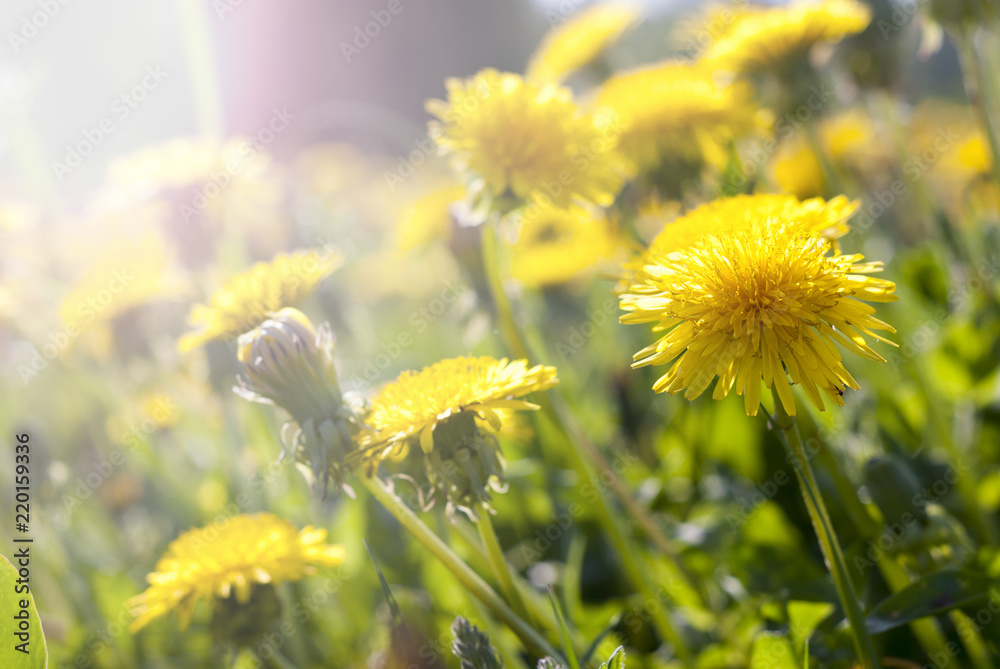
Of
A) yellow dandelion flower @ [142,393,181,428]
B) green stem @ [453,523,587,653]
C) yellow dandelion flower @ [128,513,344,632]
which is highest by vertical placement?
yellow dandelion flower @ [142,393,181,428]

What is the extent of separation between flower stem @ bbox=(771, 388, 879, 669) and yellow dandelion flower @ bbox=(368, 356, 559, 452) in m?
0.23

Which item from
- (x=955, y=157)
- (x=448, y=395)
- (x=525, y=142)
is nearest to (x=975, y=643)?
(x=448, y=395)

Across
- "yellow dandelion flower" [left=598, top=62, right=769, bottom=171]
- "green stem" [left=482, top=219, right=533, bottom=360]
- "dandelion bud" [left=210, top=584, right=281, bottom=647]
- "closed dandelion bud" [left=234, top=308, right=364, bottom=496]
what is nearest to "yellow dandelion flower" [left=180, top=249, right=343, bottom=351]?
"closed dandelion bud" [left=234, top=308, right=364, bottom=496]

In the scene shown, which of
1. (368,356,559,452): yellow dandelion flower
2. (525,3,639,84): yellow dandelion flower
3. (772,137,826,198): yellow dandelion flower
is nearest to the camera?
(368,356,559,452): yellow dandelion flower

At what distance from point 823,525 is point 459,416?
389mm

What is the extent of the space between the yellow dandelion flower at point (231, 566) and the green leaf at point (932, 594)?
2.28 ft

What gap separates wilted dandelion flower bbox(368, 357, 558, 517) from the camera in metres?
0.78

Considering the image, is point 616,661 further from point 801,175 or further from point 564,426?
point 801,175

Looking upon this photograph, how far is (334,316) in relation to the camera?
2213 mm

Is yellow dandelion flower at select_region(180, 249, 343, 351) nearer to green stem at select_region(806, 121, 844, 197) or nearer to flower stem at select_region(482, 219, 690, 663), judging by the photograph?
flower stem at select_region(482, 219, 690, 663)

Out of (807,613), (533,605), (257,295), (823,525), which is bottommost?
(807,613)

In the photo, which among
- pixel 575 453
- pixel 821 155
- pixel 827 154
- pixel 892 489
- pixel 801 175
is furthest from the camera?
pixel 801 175

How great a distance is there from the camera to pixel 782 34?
1.29m

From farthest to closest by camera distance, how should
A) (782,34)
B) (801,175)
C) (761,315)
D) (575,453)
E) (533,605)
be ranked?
(801,175) → (782,34) → (575,453) → (533,605) → (761,315)
